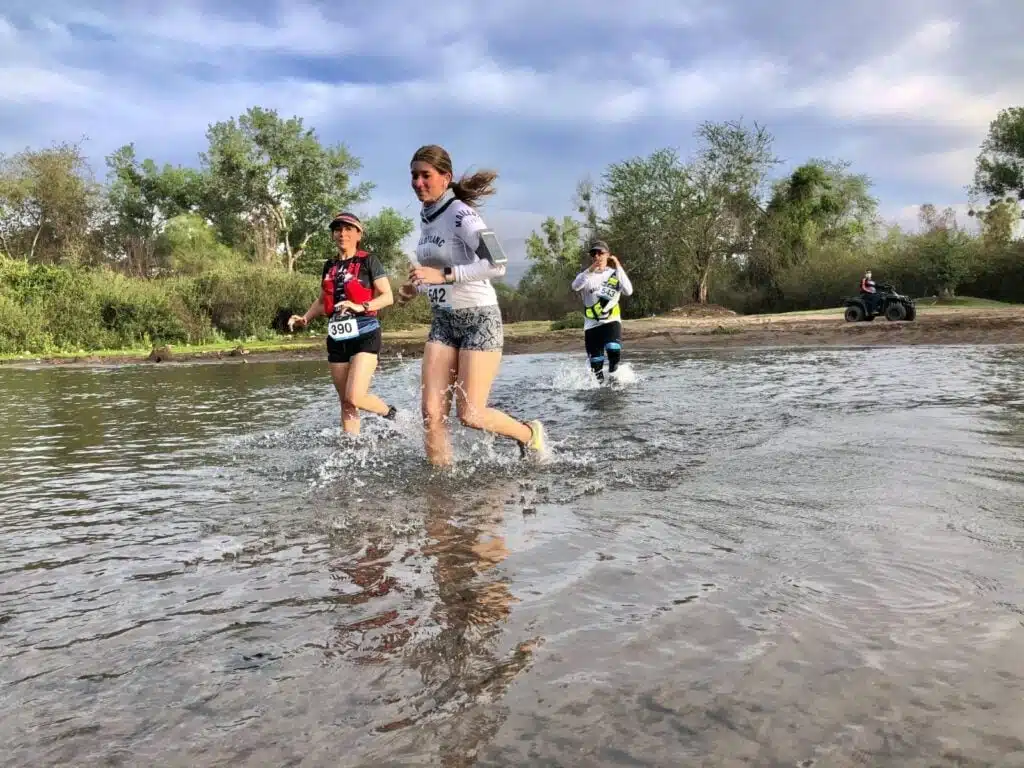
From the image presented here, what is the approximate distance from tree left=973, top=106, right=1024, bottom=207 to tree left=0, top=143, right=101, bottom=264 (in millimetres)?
56593

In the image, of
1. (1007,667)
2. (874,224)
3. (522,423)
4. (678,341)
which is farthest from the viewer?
(874,224)

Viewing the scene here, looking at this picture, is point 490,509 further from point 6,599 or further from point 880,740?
point 880,740

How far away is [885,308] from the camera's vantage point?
968 inches

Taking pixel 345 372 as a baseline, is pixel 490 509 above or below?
below

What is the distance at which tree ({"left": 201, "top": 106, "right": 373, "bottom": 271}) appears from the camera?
170ft

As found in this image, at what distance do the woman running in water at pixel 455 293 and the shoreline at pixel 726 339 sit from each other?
1751 centimetres

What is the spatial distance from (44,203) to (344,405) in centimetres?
5451

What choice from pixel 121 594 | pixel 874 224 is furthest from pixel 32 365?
pixel 874 224

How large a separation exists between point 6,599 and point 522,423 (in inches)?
146

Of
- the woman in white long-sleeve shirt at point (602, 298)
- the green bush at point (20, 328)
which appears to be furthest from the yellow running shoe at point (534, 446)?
the green bush at point (20, 328)

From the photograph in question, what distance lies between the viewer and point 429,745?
6.63 ft

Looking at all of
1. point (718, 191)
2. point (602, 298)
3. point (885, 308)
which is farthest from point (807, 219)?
point (602, 298)

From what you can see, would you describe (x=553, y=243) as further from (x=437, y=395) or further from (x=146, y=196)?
(x=437, y=395)

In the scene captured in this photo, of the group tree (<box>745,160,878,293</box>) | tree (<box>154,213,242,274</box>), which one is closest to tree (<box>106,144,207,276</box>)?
tree (<box>154,213,242,274</box>)
